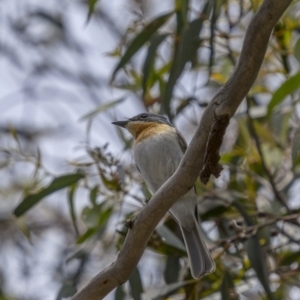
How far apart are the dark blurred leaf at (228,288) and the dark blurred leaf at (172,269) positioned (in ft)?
0.86

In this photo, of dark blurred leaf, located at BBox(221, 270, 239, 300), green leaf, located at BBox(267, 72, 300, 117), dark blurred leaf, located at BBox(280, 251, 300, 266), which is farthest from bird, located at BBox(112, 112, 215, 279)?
dark blurred leaf, located at BBox(280, 251, 300, 266)

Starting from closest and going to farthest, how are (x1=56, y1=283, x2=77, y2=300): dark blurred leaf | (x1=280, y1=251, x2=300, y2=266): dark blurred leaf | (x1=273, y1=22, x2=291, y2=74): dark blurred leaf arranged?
1. (x1=56, y1=283, x2=77, y2=300): dark blurred leaf
2. (x1=280, y1=251, x2=300, y2=266): dark blurred leaf
3. (x1=273, y1=22, x2=291, y2=74): dark blurred leaf

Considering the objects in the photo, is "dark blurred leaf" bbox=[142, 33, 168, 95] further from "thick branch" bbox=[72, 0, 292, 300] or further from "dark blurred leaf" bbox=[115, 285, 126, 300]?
"thick branch" bbox=[72, 0, 292, 300]

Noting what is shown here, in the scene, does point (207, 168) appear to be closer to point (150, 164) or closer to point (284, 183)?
point (150, 164)

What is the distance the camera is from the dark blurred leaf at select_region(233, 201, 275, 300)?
3.35 m

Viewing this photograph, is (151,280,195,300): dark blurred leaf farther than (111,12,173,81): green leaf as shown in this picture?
No

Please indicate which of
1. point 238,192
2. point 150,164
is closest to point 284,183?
point 238,192

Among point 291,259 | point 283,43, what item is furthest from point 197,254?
point 283,43

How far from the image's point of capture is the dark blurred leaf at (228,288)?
11.6 ft

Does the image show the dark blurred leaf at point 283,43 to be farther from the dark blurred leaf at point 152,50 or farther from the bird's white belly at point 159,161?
the bird's white belly at point 159,161

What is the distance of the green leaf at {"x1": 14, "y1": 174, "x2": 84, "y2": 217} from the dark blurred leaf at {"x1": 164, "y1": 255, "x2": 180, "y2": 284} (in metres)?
0.63

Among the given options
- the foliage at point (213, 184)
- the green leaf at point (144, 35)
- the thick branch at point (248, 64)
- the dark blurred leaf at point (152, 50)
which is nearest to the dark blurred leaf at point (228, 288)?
the foliage at point (213, 184)

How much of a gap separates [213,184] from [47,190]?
100 centimetres

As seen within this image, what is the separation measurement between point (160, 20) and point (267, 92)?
84 centimetres
